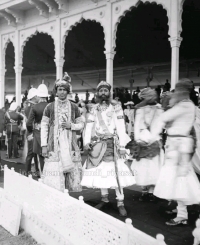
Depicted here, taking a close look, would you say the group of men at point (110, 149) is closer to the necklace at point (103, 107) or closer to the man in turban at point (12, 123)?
the necklace at point (103, 107)

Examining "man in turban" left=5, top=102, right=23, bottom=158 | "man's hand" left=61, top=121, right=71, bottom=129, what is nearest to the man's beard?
"man's hand" left=61, top=121, right=71, bottom=129

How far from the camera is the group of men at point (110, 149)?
130 inches

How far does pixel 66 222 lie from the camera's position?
111 inches

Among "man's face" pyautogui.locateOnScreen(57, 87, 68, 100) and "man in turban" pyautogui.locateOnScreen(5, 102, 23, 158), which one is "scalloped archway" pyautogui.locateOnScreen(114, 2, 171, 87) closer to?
"man in turban" pyautogui.locateOnScreen(5, 102, 23, 158)

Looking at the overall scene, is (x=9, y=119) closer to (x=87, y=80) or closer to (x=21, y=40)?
(x=21, y=40)

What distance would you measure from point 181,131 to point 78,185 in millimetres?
1592

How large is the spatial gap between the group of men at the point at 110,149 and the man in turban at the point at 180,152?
1cm

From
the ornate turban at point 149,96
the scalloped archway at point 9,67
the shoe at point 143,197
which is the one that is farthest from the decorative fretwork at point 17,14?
the shoe at point 143,197

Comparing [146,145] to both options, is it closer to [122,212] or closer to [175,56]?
[122,212]

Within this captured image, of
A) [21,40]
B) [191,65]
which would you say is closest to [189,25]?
[191,65]

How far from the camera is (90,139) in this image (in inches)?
155

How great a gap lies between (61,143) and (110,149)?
650 millimetres

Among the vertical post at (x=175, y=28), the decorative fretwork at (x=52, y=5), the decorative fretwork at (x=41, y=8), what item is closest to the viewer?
the vertical post at (x=175, y=28)

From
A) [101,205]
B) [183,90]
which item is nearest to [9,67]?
[101,205]
